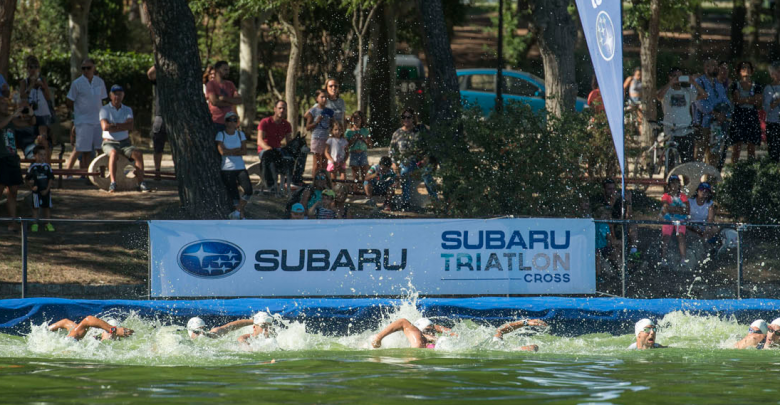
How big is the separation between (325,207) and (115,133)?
4742 mm

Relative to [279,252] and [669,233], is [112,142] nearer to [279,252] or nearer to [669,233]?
[279,252]

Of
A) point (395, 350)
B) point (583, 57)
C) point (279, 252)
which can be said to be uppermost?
point (583, 57)

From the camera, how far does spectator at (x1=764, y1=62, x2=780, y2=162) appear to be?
17078 mm

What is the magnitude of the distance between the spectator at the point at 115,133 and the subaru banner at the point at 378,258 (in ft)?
Result: 16.1

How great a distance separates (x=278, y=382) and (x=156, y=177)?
830 cm

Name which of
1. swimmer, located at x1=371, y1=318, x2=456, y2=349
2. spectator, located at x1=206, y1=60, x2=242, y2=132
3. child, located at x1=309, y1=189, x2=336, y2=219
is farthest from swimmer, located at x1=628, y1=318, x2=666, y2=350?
spectator, located at x1=206, y1=60, x2=242, y2=132

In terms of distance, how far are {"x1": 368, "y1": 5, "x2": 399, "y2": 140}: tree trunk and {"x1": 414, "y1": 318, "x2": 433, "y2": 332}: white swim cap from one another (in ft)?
48.5

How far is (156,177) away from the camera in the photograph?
17875mm

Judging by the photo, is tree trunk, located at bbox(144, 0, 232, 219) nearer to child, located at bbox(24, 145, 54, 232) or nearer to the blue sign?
child, located at bbox(24, 145, 54, 232)

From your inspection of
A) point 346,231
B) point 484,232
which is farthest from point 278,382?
point 484,232

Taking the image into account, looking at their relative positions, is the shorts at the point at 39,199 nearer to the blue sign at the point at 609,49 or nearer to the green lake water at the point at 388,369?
the green lake water at the point at 388,369

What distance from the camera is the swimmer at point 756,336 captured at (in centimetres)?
1242

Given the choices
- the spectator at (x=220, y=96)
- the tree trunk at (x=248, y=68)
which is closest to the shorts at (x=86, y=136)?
the spectator at (x=220, y=96)

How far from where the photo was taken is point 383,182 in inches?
663
